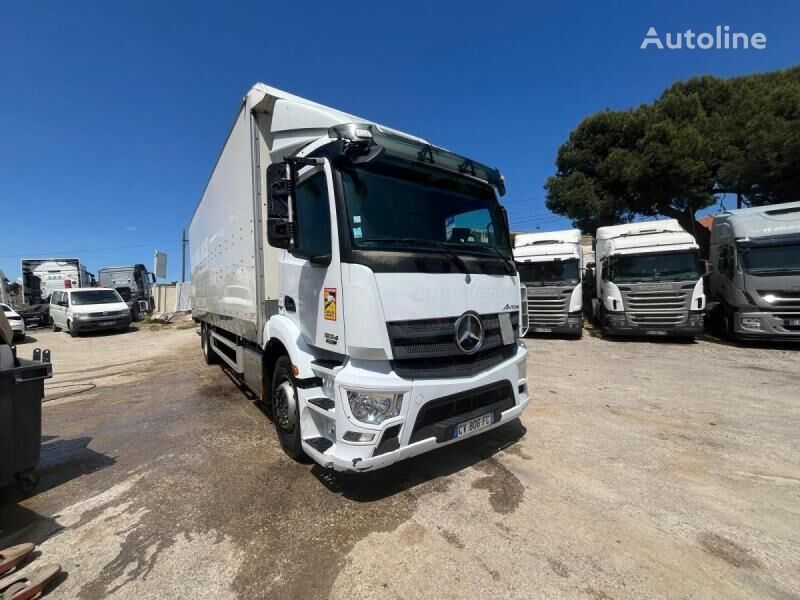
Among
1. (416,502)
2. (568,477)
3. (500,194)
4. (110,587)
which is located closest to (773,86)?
(500,194)

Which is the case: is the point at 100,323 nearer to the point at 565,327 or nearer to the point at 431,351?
the point at 431,351

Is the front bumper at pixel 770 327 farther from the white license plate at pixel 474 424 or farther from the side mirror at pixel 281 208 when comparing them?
the side mirror at pixel 281 208

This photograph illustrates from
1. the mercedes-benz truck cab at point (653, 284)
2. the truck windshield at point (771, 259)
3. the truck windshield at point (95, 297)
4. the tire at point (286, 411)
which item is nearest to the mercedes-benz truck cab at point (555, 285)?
the mercedes-benz truck cab at point (653, 284)

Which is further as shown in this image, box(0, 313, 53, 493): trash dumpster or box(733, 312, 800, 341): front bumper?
box(733, 312, 800, 341): front bumper

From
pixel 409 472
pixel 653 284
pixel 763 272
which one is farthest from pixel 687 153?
pixel 409 472

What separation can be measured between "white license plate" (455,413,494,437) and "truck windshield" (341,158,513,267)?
54.0 inches

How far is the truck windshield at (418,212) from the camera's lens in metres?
2.78

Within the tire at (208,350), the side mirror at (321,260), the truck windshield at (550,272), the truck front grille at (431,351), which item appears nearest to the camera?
the truck front grille at (431,351)

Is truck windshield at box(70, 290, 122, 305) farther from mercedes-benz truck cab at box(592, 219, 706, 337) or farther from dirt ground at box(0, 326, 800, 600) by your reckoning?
mercedes-benz truck cab at box(592, 219, 706, 337)

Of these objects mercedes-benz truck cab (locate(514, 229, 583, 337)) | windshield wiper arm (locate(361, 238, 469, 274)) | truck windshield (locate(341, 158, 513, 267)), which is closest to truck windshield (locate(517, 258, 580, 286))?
mercedes-benz truck cab (locate(514, 229, 583, 337))

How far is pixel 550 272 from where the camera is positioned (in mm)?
11016

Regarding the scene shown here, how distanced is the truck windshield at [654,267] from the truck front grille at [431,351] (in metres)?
8.97

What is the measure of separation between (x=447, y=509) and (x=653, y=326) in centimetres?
935

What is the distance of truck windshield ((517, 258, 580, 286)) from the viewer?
35.2ft
